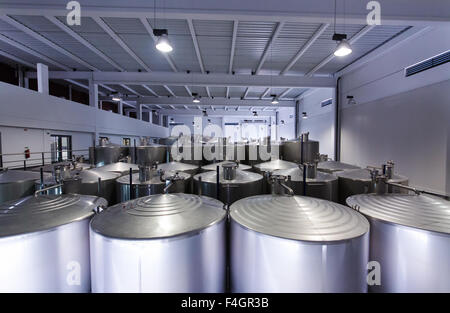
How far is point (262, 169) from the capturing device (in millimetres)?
3871

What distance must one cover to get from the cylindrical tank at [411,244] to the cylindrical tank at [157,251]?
126cm

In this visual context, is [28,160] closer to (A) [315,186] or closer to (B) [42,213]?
(B) [42,213]

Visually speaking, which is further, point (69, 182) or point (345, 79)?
point (345, 79)

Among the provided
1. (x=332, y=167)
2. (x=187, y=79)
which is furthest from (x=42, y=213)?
(x=187, y=79)

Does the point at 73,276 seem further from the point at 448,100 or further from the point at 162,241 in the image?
the point at 448,100

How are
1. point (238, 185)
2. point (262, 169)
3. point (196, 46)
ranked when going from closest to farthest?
point (238, 185) < point (262, 169) < point (196, 46)

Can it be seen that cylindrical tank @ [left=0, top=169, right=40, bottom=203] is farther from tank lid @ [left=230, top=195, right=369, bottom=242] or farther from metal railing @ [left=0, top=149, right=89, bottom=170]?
tank lid @ [left=230, top=195, right=369, bottom=242]

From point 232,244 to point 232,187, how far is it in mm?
1003

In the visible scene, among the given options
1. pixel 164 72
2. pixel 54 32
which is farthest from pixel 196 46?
pixel 54 32

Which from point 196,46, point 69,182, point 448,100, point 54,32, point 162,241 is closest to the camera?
point 162,241

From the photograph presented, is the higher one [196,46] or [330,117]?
[196,46]

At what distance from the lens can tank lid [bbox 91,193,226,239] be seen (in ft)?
4.49

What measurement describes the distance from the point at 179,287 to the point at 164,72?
8172mm

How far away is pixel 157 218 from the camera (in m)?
1.54
